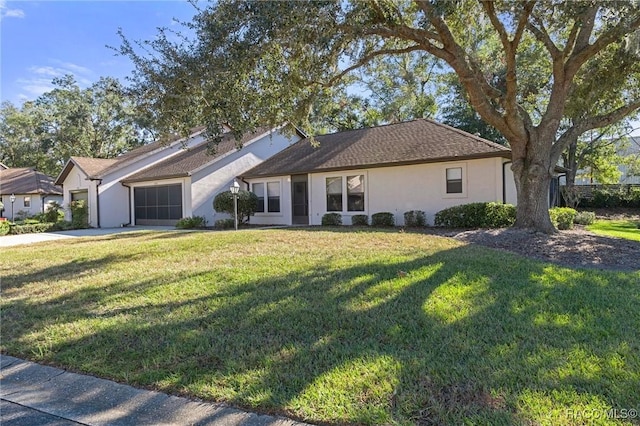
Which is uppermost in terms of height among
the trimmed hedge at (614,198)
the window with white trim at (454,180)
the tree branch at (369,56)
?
the tree branch at (369,56)

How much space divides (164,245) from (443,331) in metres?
8.71

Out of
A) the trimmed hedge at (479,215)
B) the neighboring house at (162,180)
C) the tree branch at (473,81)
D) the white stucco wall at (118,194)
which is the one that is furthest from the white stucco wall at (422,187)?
the white stucco wall at (118,194)

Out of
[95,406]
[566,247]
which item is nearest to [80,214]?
[95,406]

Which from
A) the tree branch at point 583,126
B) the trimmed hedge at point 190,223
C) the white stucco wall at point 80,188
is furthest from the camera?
the white stucco wall at point 80,188

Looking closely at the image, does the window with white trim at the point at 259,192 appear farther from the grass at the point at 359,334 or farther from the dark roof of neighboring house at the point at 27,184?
the dark roof of neighboring house at the point at 27,184

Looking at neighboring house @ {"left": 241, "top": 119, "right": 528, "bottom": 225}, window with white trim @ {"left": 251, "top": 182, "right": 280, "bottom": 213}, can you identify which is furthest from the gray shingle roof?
window with white trim @ {"left": 251, "top": 182, "right": 280, "bottom": 213}

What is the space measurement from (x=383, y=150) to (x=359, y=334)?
13.8 metres

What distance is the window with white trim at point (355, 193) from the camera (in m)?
17.2

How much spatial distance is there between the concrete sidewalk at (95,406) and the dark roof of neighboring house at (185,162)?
645 inches

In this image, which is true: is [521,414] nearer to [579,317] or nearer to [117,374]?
[579,317]

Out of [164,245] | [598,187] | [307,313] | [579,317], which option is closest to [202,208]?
[164,245]

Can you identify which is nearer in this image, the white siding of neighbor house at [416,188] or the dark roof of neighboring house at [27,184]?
the white siding of neighbor house at [416,188]

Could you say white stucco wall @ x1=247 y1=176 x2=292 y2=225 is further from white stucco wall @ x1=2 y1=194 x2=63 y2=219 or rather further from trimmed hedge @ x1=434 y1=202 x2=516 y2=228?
white stucco wall @ x1=2 y1=194 x2=63 y2=219

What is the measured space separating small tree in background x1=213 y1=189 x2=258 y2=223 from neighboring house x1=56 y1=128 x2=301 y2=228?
1.89 m
